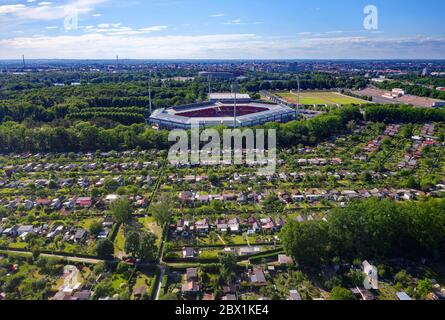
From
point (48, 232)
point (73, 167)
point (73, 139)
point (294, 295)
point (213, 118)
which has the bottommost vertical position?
point (294, 295)

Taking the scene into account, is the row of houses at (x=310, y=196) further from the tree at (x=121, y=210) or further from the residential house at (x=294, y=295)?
the residential house at (x=294, y=295)

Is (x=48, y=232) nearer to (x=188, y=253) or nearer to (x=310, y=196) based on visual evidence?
(x=188, y=253)

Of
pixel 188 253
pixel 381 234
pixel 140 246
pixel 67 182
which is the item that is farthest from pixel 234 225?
pixel 67 182

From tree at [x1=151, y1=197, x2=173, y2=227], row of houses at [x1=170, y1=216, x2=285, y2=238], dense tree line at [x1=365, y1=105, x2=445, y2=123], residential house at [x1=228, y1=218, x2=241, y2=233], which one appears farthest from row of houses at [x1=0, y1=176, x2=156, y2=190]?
dense tree line at [x1=365, y1=105, x2=445, y2=123]

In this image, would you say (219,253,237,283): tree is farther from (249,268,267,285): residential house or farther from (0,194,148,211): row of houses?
(0,194,148,211): row of houses

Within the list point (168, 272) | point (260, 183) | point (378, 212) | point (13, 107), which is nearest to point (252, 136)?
point (260, 183)
